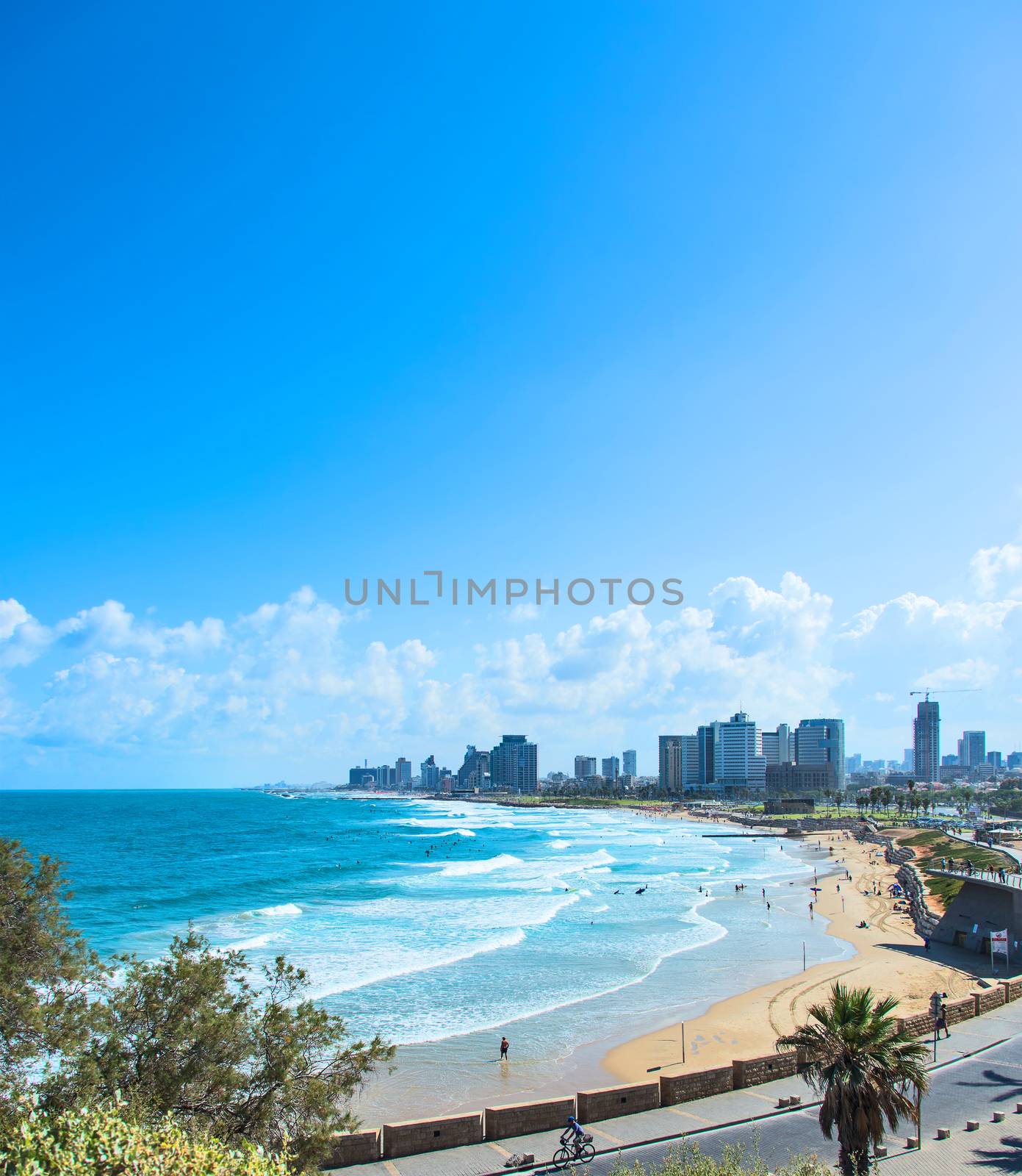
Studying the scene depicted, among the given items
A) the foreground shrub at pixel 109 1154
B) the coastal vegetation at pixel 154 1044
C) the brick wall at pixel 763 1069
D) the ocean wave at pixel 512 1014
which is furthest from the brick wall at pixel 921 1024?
the foreground shrub at pixel 109 1154

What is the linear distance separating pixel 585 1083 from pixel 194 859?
8060cm

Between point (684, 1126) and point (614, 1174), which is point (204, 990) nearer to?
point (614, 1174)

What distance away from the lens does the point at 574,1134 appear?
17438mm

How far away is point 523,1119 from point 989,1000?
1789 centimetres

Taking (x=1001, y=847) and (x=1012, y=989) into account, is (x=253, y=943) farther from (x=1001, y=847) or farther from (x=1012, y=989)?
(x=1001, y=847)

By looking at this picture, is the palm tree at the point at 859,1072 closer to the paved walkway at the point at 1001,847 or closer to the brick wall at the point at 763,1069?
the brick wall at the point at 763,1069

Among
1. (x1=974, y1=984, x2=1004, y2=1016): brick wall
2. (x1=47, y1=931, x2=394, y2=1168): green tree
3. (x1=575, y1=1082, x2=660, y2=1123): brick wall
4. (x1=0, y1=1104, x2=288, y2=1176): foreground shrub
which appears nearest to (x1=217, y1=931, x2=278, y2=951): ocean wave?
(x1=575, y1=1082, x2=660, y2=1123): brick wall

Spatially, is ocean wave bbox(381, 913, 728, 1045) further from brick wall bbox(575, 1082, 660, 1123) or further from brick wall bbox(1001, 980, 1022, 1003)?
brick wall bbox(1001, 980, 1022, 1003)

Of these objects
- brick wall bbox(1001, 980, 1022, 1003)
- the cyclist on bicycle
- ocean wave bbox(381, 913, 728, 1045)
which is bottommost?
ocean wave bbox(381, 913, 728, 1045)

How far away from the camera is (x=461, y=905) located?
205ft

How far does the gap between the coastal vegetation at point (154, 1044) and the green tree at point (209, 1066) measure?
19 mm

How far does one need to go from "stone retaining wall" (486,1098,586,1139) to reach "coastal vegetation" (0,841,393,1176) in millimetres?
4510

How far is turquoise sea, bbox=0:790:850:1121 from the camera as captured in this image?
3080 cm

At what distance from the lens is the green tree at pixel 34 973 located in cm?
1343
